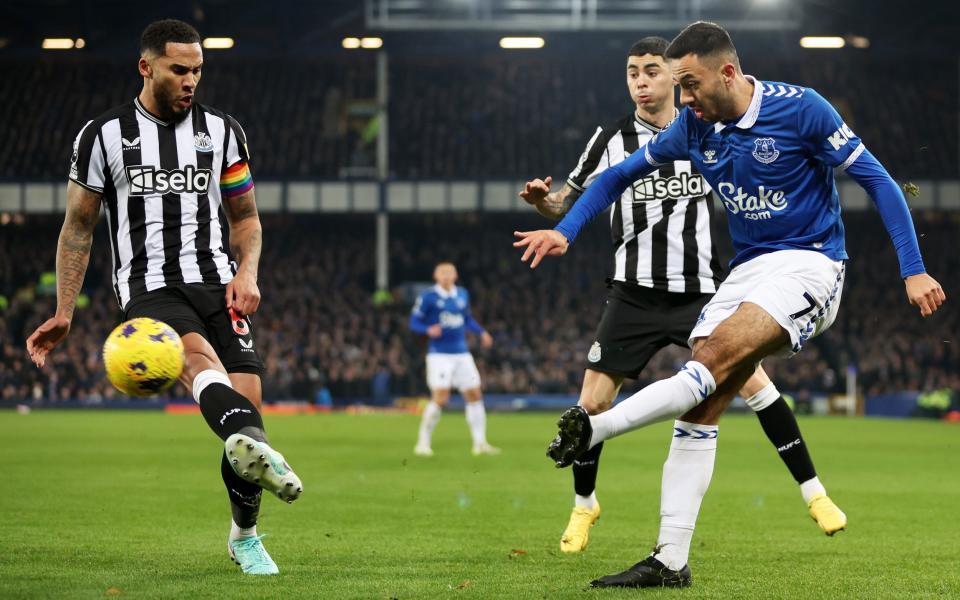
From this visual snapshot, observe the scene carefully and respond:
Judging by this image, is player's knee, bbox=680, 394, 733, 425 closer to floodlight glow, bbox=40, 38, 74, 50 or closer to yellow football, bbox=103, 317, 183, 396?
yellow football, bbox=103, 317, 183, 396

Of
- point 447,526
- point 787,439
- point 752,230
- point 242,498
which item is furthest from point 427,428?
point 752,230

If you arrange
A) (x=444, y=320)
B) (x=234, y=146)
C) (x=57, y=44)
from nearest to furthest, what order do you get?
(x=234, y=146), (x=444, y=320), (x=57, y=44)

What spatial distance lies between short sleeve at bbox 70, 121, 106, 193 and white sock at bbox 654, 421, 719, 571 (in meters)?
2.93

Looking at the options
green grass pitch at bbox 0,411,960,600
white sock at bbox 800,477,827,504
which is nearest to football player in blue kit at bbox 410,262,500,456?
green grass pitch at bbox 0,411,960,600

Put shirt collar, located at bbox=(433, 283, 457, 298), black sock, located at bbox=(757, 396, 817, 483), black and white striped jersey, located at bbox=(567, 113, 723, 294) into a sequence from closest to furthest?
1. black sock, located at bbox=(757, 396, 817, 483)
2. black and white striped jersey, located at bbox=(567, 113, 723, 294)
3. shirt collar, located at bbox=(433, 283, 457, 298)

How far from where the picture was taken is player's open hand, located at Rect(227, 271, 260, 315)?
5723 mm

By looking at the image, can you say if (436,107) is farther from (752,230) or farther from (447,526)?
(752,230)

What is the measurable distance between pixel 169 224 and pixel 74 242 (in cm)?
46

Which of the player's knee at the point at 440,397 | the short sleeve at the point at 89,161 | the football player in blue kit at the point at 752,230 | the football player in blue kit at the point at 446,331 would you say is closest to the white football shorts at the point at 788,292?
the football player in blue kit at the point at 752,230

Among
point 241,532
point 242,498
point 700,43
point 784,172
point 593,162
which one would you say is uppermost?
point 700,43

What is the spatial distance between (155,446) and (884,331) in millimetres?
26273

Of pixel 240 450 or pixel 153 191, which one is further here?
pixel 153 191

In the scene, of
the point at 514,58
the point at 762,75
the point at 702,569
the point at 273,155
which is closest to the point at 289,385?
the point at 273,155

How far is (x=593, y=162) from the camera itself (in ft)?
24.4
